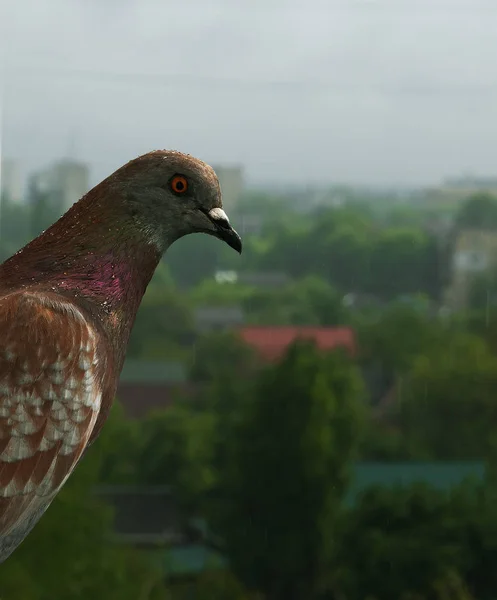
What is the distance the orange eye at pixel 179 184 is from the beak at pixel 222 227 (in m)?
0.05

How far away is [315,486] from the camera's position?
7.02 m

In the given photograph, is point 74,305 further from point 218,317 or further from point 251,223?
point 218,317

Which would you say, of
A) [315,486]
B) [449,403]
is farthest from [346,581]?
[449,403]

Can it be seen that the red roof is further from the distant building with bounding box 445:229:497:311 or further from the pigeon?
the pigeon

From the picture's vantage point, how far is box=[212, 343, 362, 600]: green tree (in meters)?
6.75

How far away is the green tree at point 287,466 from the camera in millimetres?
6754

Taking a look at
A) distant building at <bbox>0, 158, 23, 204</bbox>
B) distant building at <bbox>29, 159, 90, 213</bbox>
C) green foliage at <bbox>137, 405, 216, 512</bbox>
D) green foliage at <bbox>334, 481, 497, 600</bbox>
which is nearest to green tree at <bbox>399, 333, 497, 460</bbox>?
green foliage at <bbox>334, 481, 497, 600</bbox>

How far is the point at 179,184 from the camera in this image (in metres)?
1.33

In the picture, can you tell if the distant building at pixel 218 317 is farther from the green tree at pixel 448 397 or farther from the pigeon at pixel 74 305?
the pigeon at pixel 74 305

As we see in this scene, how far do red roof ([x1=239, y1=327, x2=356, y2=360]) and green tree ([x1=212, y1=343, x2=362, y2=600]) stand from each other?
79mm

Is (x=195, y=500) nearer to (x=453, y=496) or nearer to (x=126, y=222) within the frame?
(x=453, y=496)

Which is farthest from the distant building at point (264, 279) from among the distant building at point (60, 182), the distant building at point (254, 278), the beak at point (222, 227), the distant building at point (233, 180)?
the beak at point (222, 227)

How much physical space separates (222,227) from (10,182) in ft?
15.7

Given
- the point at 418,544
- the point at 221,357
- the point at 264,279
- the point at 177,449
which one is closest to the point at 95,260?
the point at 264,279
